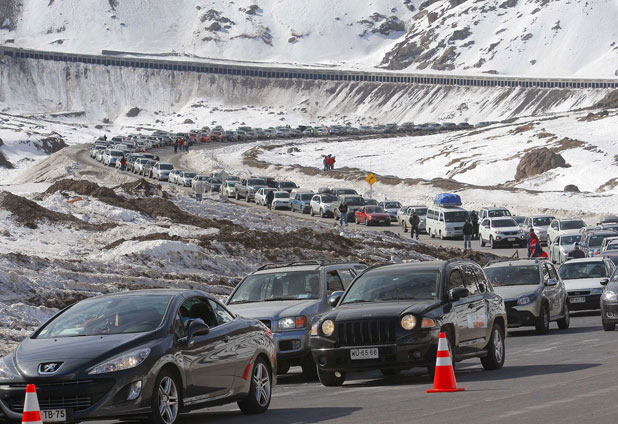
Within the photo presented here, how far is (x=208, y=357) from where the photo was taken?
11.3 metres

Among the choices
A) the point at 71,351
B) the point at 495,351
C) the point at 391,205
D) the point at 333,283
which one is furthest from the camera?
the point at 391,205

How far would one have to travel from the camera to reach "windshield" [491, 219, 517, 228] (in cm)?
5091

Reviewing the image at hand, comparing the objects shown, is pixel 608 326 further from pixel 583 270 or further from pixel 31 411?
pixel 31 411

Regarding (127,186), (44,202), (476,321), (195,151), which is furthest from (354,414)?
(195,151)

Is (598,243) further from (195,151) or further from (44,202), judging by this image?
(195,151)

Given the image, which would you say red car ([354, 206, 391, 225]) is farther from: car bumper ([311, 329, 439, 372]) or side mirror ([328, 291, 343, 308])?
car bumper ([311, 329, 439, 372])

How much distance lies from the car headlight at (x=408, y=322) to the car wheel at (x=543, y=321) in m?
8.49

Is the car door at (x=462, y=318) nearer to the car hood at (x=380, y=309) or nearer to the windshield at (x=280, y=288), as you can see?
the car hood at (x=380, y=309)

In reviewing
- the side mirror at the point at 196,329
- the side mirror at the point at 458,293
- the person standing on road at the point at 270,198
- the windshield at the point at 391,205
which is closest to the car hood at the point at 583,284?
the side mirror at the point at 458,293

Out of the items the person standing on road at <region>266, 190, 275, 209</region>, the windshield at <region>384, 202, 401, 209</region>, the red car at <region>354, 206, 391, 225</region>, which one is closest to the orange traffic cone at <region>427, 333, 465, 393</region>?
the red car at <region>354, 206, 391, 225</region>

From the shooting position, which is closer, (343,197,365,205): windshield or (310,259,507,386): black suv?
(310,259,507,386): black suv

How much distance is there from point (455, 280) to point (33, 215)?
25914 mm

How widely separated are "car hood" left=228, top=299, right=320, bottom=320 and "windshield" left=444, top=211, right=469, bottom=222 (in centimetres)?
3810

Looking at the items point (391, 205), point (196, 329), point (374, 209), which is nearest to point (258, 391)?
point (196, 329)
